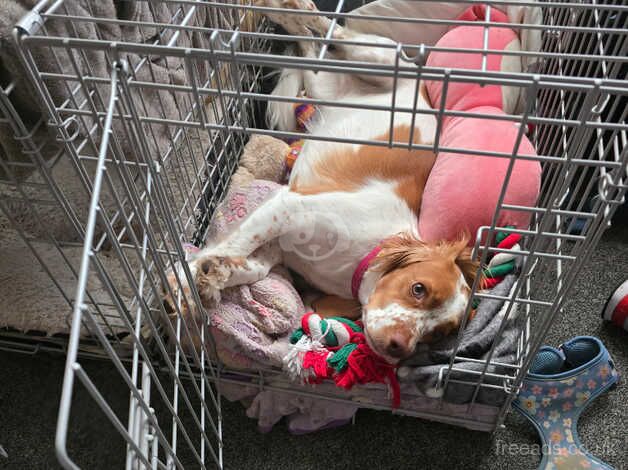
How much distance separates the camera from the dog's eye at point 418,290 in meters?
1.13

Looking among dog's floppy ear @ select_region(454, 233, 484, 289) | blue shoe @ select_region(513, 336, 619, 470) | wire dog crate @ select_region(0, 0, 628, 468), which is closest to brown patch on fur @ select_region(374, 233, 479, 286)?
dog's floppy ear @ select_region(454, 233, 484, 289)

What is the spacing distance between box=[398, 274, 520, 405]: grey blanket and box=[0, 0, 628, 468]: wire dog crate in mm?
18

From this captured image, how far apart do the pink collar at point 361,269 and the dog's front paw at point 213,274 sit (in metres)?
0.27

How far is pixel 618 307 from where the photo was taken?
1.43m

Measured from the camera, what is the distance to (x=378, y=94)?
1672 millimetres

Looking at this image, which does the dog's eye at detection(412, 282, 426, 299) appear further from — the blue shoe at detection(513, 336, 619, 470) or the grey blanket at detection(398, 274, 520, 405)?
the blue shoe at detection(513, 336, 619, 470)

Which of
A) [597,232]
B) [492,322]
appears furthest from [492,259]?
[597,232]

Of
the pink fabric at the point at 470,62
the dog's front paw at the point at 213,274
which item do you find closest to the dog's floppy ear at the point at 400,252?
the dog's front paw at the point at 213,274

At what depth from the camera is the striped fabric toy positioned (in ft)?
4.67

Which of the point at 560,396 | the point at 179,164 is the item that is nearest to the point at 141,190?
the point at 179,164

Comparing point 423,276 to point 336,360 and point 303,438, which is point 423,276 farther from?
point 303,438

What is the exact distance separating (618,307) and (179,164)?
3.84 feet

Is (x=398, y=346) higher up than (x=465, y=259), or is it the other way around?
(x=465, y=259)

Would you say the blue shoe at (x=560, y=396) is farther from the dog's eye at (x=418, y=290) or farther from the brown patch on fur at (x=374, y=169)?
the brown patch on fur at (x=374, y=169)
